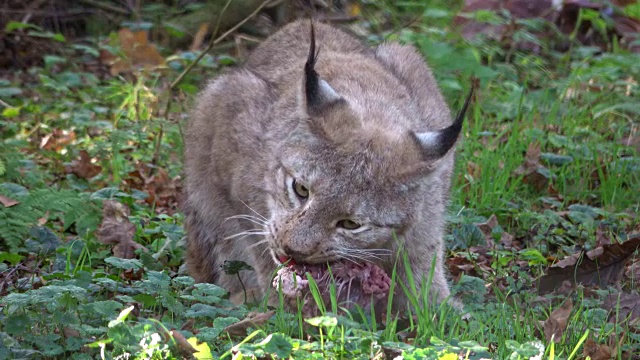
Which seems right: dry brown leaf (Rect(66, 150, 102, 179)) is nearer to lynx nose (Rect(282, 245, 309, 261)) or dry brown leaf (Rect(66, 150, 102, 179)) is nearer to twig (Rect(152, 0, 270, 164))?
twig (Rect(152, 0, 270, 164))

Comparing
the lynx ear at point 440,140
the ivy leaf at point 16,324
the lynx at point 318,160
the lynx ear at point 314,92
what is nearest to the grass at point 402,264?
the ivy leaf at point 16,324

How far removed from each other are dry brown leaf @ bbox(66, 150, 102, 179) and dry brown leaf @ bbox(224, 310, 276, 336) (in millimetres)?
2737

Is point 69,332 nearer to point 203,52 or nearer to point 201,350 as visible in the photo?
point 201,350

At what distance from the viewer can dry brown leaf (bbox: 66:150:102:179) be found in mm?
6367

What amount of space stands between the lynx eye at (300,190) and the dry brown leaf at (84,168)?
2.46m

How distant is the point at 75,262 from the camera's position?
500 cm

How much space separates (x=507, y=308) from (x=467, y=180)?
204 centimetres

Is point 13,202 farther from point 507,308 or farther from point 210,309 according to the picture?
point 507,308

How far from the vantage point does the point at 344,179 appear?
416 centimetres

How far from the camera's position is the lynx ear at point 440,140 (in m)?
4.17

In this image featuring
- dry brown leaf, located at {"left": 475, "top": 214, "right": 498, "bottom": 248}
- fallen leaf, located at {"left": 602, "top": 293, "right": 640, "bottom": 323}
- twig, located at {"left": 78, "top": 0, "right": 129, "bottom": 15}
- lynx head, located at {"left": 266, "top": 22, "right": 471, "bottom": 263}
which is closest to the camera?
lynx head, located at {"left": 266, "top": 22, "right": 471, "bottom": 263}

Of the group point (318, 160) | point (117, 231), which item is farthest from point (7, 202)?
point (318, 160)

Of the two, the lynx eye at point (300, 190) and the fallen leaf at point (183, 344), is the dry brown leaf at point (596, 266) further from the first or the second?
the fallen leaf at point (183, 344)

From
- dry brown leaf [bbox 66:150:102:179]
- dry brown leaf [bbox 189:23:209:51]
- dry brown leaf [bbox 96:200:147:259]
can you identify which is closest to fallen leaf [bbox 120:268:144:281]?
dry brown leaf [bbox 96:200:147:259]
